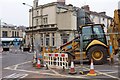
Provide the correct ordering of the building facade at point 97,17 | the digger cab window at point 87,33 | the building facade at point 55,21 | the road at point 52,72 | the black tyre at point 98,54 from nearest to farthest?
the road at point 52,72 → the black tyre at point 98,54 → the digger cab window at point 87,33 → the building facade at point 55,21 → the building facade at point 97,17

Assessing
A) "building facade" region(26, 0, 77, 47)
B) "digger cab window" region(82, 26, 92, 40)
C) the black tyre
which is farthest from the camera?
"building facade" region(26, 0, 77, 47)

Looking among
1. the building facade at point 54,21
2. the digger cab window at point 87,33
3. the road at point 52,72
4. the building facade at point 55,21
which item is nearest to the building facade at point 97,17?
the building facade at point 55,21

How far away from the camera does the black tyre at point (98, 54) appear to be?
18.4 meters

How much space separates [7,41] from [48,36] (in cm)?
3977

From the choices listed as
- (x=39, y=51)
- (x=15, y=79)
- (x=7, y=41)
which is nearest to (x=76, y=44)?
(x=39, y=51)

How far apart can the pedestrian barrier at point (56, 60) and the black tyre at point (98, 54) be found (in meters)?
2.96

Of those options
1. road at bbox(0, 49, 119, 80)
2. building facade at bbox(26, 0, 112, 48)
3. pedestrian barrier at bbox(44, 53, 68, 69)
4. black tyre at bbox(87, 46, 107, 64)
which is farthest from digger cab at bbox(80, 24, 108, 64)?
building facade at bbox(26, 0, 112, 48)

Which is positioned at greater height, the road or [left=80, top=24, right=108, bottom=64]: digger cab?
[left=80, top=24, right=108, bottom=64]: digger cab

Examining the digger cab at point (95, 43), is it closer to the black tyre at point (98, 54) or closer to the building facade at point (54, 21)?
the black tyre at point (98, 54)

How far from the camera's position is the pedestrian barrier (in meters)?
15.9

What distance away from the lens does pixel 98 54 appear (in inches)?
733

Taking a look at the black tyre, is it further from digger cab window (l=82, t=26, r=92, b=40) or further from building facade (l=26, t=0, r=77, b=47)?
building facade (l=26, t=0, r=77, b=47)

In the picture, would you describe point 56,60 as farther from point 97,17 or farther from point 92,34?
point 97,17

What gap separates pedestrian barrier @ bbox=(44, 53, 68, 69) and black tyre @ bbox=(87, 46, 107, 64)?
296cm
